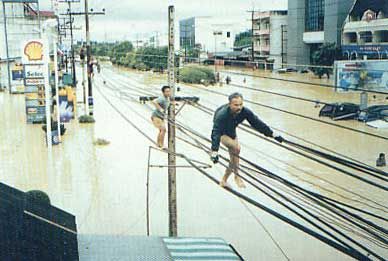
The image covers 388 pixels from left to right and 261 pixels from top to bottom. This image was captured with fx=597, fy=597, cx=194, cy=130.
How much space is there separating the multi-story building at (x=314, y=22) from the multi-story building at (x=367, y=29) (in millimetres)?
474

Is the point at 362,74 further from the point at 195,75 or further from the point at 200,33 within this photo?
the point at 195,75

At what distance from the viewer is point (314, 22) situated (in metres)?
25.3

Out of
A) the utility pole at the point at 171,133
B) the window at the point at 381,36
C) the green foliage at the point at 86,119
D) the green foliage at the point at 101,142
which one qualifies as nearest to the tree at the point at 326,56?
the window at the point at 381,36

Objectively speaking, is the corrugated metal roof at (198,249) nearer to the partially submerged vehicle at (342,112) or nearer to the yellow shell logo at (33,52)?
the yellow shell logo at (33,52)

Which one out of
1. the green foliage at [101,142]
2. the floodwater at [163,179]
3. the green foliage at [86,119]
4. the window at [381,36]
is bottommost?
the floodwater at [163,179]

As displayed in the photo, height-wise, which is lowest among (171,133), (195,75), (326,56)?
(171,133)

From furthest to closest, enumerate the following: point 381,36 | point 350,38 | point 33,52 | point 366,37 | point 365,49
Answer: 1. point 350,38
2. point 366,37
3. point 381,36
4. point 365,49
5. point 33,52

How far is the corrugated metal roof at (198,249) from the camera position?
3.79 meters

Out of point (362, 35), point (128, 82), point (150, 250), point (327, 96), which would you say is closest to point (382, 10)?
point (362, 35)

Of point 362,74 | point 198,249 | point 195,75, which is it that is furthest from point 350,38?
point 198,249

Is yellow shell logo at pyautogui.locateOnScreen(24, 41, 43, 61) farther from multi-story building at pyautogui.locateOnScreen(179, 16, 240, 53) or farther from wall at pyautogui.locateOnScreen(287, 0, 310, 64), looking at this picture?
wall at pyautogui.locateOnScreen(287, 0, 310, 64)

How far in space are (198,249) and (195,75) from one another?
9.56 metres

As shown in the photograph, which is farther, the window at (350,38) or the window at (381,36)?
the window at (350,38)

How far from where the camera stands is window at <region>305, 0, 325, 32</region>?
2473 cm
